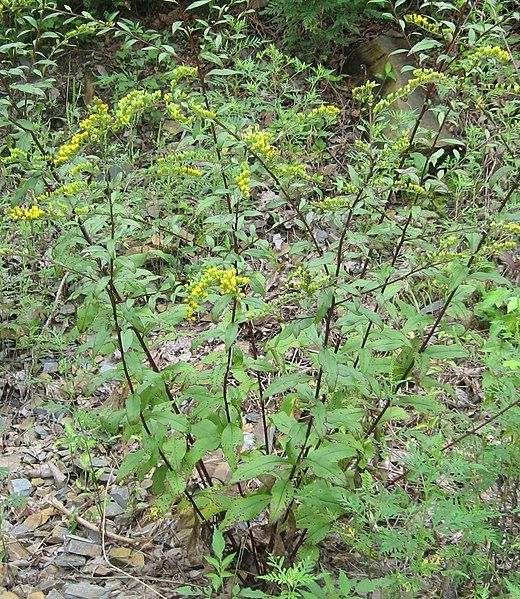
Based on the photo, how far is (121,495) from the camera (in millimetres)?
3172

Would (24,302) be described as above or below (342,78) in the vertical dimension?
below

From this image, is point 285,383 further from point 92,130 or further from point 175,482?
point 92,130

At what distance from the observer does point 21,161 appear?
2.18 metres

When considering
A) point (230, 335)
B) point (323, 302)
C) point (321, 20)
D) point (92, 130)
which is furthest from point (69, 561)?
point (321, 20)

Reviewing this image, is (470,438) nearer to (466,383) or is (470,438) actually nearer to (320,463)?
(320,463)

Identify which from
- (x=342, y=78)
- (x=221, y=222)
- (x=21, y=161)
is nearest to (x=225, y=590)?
(x=221, y=222)

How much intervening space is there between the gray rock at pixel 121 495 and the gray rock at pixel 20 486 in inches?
16.7

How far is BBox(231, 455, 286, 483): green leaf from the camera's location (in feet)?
7.45

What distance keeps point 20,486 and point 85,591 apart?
771 millimetres

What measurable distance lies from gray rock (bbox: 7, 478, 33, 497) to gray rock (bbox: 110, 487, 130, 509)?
0.42 metres

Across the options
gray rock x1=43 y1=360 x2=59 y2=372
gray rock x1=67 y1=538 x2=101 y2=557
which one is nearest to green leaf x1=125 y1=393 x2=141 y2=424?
gray rock x1=67 y1=538 x2=101 y2=557

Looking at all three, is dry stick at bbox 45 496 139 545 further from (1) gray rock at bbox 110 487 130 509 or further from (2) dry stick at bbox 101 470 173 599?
(1) gray rock at bbox 110 487 130 509

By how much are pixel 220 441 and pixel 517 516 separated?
3.61ft

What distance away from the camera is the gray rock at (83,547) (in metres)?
2.91
